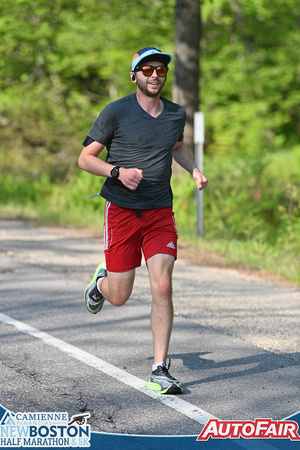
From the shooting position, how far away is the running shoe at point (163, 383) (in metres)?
4.92

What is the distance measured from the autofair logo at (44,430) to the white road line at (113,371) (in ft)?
1.91

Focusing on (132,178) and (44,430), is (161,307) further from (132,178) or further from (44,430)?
(44,430)

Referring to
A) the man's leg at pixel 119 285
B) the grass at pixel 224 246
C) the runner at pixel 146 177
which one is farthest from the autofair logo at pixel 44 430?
the grass at pixel 224 246

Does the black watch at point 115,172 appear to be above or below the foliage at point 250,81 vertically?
below

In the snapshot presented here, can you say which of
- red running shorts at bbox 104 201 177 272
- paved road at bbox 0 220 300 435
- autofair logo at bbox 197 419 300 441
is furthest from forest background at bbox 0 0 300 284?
autofair logo at bbox 197 419 300 441

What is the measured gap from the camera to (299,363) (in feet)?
18.9

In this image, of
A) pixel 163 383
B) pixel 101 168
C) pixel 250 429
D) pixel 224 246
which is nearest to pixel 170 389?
pixel 163 383

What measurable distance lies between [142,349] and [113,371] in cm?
68

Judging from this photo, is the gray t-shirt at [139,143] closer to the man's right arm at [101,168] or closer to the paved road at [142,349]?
the man's right arm at [101,168]

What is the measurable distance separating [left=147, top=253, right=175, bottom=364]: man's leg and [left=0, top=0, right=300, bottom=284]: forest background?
4529mm

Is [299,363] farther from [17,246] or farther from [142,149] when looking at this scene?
[17,246]

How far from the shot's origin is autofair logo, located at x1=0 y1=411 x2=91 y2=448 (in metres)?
4.14

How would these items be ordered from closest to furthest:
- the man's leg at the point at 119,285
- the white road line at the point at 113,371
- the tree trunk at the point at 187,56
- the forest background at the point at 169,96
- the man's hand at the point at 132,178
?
1. the white road line at the point at 113,371
2. the man's hand at the point at 132,178
3. the man's leg at the point at 119,285
4. the forest background at the point at 169,96
5. the tree trunk at the point at 187,56

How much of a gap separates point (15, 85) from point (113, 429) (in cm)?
1961
